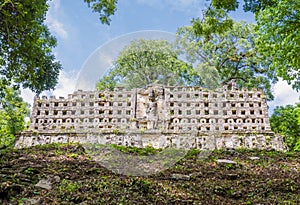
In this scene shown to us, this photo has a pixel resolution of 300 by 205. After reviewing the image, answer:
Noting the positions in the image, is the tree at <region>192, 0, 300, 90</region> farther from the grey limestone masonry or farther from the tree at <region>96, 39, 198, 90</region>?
the tree at <region>96, 39, 198, 90</region>

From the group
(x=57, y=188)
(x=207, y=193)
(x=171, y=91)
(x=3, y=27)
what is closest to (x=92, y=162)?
(x=57, y=188)

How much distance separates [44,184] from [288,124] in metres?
13.5

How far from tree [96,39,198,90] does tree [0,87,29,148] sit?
638cm

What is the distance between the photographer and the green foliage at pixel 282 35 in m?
10.6

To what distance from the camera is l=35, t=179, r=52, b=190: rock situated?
6950mm

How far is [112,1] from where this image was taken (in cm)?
998

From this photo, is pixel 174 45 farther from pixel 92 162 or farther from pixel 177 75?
pixel 92 162

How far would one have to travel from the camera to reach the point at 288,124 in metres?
17.1

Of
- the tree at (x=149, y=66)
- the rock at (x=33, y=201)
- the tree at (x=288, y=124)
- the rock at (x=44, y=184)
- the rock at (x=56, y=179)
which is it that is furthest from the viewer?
the tree at (x=288, y=124)

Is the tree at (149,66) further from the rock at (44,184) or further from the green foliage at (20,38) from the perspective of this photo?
the rock at (44,184)

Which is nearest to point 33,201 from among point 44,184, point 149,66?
point 44,184

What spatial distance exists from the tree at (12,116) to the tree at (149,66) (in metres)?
6.38

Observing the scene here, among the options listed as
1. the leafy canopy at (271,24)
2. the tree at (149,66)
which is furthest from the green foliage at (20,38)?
the tree at (149,66)

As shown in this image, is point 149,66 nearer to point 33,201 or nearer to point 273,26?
point 273,26
